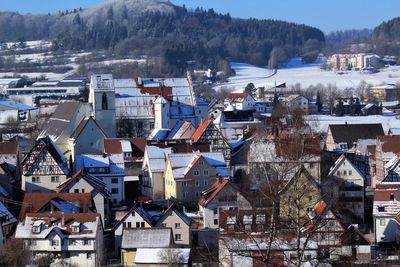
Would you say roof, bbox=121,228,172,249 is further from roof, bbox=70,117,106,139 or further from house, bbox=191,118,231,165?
house, bbox=191,118,231,165

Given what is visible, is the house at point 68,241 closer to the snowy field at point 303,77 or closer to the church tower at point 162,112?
the church tower at point 162,112

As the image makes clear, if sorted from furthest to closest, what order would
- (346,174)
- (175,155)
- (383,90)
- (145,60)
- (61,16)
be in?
(61,16) < (145,60) < (383,90) < (175,155) < (346,174)

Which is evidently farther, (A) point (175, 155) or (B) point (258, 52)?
(B) point (258, 52)

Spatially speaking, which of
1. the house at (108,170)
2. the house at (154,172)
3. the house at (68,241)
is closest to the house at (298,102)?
the house at (154,172)

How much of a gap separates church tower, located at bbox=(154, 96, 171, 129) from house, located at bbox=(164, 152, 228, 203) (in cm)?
585

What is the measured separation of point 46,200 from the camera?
14.8m

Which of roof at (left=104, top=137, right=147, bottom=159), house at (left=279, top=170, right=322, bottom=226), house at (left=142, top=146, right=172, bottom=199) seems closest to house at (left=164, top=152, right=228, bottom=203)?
house at (left=142, top=146, right=172, bottom=199)

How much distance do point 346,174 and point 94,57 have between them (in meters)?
58.0

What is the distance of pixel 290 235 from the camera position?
765 centimetres

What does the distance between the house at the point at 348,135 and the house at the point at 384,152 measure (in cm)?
245

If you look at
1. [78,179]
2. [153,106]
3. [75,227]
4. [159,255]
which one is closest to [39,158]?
[78,179]

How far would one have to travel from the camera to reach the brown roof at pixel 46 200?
576 inches

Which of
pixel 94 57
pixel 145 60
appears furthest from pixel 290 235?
pixel 94 57

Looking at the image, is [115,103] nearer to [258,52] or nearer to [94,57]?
[94,57]
